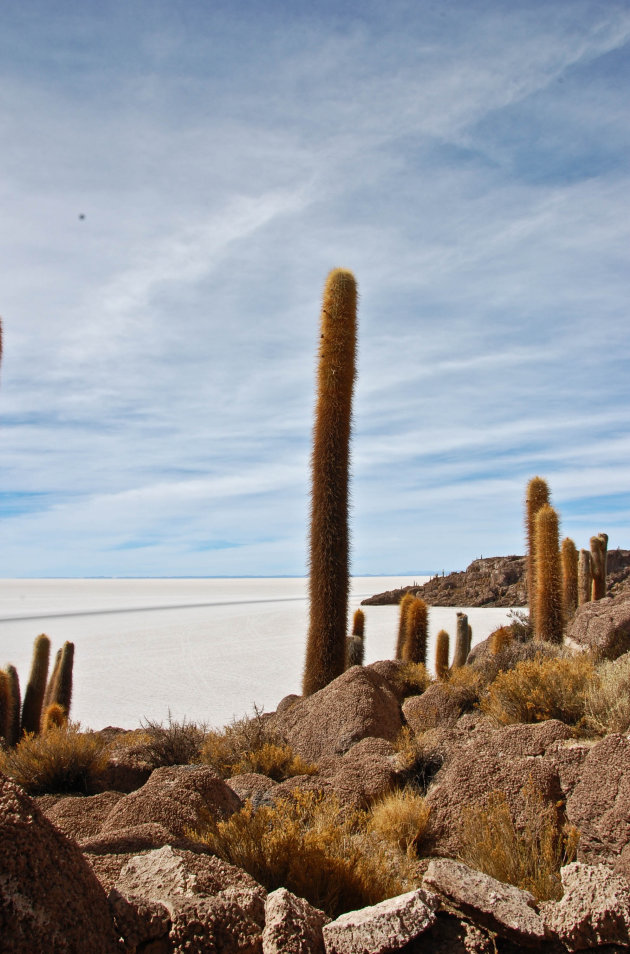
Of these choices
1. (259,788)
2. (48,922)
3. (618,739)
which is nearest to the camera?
(48,922)

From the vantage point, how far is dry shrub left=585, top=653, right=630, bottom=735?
6836 millimetres

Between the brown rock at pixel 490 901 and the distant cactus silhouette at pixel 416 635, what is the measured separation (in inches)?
485

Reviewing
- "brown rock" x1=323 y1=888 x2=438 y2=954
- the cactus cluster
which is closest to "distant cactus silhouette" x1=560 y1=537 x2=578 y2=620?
the cactus cluster

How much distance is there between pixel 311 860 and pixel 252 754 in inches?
157

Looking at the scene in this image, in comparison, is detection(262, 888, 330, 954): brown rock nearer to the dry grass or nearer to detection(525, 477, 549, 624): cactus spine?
the dry grass

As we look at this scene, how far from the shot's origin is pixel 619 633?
13953 millimetres

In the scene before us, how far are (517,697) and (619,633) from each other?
6291 millimetres

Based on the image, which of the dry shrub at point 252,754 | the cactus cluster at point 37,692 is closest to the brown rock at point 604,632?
the dry shrub at point 252,754

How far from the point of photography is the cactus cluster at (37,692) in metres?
15.2

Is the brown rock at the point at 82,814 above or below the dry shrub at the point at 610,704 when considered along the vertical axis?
below

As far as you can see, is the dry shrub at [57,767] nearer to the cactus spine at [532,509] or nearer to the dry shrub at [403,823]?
the dry shrub at [403,823]

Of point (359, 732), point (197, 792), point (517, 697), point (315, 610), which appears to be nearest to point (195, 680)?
point (315, 610)

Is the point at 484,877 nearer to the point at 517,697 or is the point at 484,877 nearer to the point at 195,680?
the point at 517,697

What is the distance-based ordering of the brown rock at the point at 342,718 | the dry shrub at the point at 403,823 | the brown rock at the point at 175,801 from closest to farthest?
the brown rock at the point at 175,801 → the dry shrub at the point at 403,823 → the brown rock at the point at 342,718
